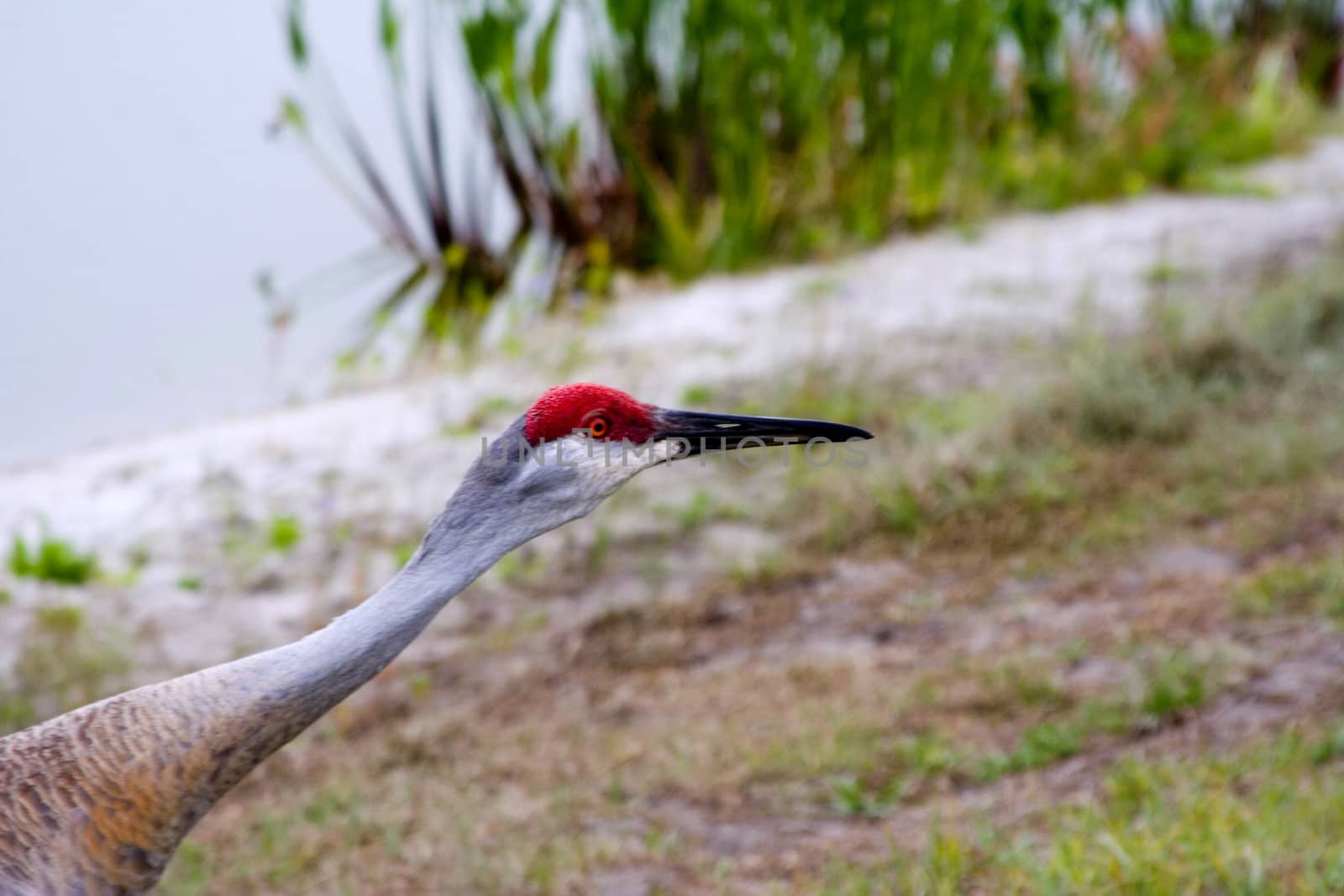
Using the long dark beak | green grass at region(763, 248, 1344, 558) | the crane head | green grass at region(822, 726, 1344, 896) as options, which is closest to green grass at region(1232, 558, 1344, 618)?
green grass at region(763, 248, 1344, 558)

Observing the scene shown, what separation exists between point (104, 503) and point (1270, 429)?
14.1 ft

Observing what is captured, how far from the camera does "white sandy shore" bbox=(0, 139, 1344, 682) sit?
4797 mm

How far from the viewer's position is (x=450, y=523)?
2135 millimetres

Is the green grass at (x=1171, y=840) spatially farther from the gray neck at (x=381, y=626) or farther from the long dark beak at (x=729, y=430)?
the gray neck at (x=381, y=626)

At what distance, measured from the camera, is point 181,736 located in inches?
81.7

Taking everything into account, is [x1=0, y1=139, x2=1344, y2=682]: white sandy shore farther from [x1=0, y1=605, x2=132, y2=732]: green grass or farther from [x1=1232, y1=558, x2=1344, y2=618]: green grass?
[x1=1232, y1=558, x2=1344, y2=618]: green grass

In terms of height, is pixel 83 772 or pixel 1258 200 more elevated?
pixel 83 772

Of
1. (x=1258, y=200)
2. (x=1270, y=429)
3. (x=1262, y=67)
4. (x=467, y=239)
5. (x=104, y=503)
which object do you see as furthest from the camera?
(x=1262, y=67)

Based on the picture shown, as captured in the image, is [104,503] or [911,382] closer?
[104,503]

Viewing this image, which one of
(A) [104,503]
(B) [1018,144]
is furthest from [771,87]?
(A) [104,503]

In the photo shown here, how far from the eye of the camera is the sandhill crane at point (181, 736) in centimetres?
204

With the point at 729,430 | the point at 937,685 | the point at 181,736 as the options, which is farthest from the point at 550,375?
the point at 181,736

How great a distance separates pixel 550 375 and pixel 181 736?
397 centimetres

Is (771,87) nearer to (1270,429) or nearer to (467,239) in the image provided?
(467,239)
